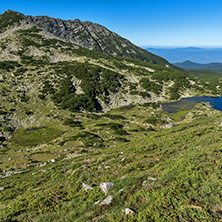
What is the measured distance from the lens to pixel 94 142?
35.1 metres

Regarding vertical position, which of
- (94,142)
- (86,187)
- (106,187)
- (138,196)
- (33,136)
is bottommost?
(33,136)

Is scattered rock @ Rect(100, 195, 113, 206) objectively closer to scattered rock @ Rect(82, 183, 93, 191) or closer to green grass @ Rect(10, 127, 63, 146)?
scattered rock @ Rect(82, 183, 93, 191)

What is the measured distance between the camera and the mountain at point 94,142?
368 inches

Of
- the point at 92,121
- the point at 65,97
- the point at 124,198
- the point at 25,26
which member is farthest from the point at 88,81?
the point at 25,26

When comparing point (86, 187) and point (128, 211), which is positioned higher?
point (128, 211)

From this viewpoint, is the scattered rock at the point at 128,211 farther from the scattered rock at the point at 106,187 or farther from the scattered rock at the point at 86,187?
the scattered rock at the point at 86,187

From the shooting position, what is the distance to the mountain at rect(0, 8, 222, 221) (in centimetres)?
934

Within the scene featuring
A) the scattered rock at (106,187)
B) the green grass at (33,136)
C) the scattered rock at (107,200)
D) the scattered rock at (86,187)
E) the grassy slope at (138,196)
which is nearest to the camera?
the grassy slope at (138,196)

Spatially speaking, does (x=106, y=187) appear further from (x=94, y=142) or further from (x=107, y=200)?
(x=94, y=142)

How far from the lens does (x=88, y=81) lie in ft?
255

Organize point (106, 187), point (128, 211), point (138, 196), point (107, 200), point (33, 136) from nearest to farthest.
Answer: point (128, 211)
point (138, 196)
point (107, 200)
point (106, 187)
point (33, 136)

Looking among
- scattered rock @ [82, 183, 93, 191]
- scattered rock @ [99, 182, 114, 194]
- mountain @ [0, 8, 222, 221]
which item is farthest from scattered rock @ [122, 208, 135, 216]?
scattered rock @ [82, 183, 93, 191]

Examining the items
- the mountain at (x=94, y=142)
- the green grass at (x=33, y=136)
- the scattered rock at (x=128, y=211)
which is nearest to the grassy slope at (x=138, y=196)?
the mountain at (x=94, y=142)

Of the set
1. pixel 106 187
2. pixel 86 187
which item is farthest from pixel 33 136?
pixel 106 187
